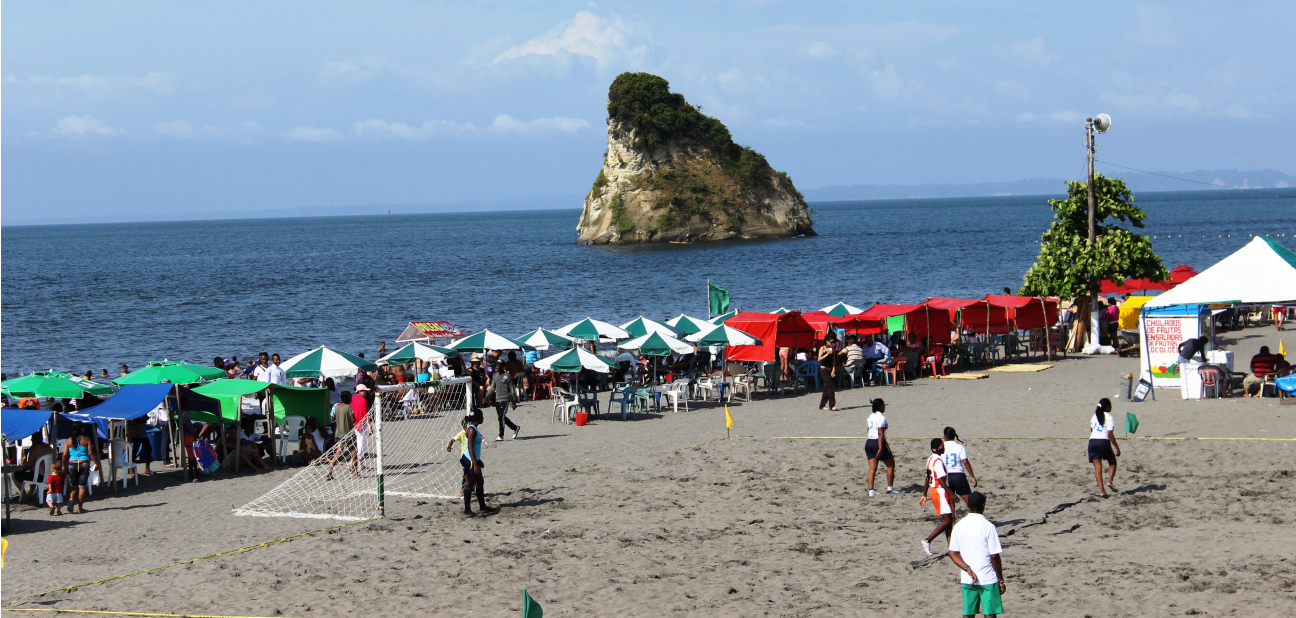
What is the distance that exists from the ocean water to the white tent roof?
29.3 m

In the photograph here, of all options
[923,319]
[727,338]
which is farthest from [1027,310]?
[727,338]

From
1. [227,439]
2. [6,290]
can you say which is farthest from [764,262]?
[227,439]

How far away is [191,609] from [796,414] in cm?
1275

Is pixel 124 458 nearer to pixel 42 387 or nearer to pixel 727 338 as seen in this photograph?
pixel 42 387

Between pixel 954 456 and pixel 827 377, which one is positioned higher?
pixel 954 456

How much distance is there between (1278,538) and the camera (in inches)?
411

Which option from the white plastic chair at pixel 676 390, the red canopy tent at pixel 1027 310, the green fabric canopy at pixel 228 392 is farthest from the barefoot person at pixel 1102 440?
the red canopy tent at pixel 1027 310

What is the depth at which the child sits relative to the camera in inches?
530

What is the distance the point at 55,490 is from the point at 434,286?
61.8m

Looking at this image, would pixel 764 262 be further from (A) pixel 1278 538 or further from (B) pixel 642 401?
(A) pixel 1278 538

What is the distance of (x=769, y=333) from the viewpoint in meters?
23.1

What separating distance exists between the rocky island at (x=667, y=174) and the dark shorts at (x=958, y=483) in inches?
3771

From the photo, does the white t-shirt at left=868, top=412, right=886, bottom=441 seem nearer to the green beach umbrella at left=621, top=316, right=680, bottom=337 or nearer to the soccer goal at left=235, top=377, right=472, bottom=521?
the soccer goal at left=235, top=377, right=472, bottom=521

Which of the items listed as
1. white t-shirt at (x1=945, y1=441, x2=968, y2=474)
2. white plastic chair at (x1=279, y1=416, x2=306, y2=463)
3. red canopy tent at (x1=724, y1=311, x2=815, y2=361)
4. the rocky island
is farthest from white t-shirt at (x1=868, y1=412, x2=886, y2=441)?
the rocky island
